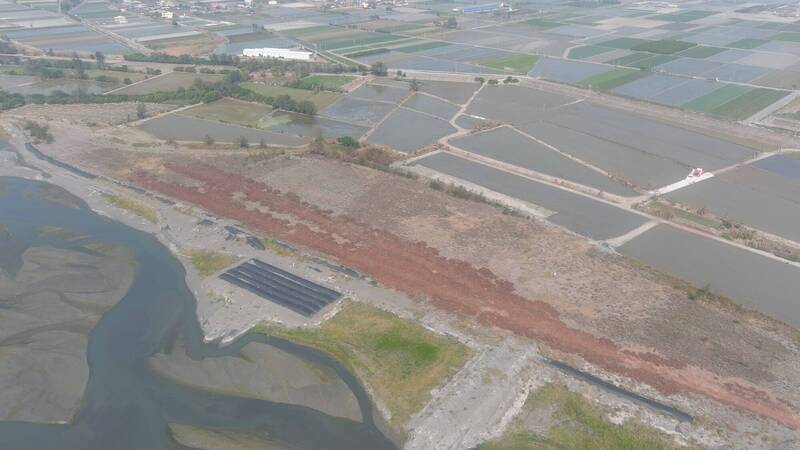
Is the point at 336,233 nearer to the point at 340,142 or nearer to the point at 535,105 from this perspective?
the point at 340,142

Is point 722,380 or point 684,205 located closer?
point 722,380

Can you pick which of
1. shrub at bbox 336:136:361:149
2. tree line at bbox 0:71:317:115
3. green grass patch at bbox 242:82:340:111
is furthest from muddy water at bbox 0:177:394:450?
green grass patch at bbox 242:82:340:111

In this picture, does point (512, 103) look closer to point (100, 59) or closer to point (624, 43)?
point (624, 43)

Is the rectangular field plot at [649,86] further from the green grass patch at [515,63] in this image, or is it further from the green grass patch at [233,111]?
the green grass patch at [233,111]

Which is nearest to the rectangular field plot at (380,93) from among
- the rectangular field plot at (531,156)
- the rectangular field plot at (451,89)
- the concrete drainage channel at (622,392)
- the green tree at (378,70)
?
the rectangular field plot at (451,89)

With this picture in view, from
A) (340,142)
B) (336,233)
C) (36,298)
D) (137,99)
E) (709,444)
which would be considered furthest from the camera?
(137,99)

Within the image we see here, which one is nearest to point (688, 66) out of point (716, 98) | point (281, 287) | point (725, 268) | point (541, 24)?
point (716, 98)

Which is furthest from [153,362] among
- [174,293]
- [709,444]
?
[709,444]
